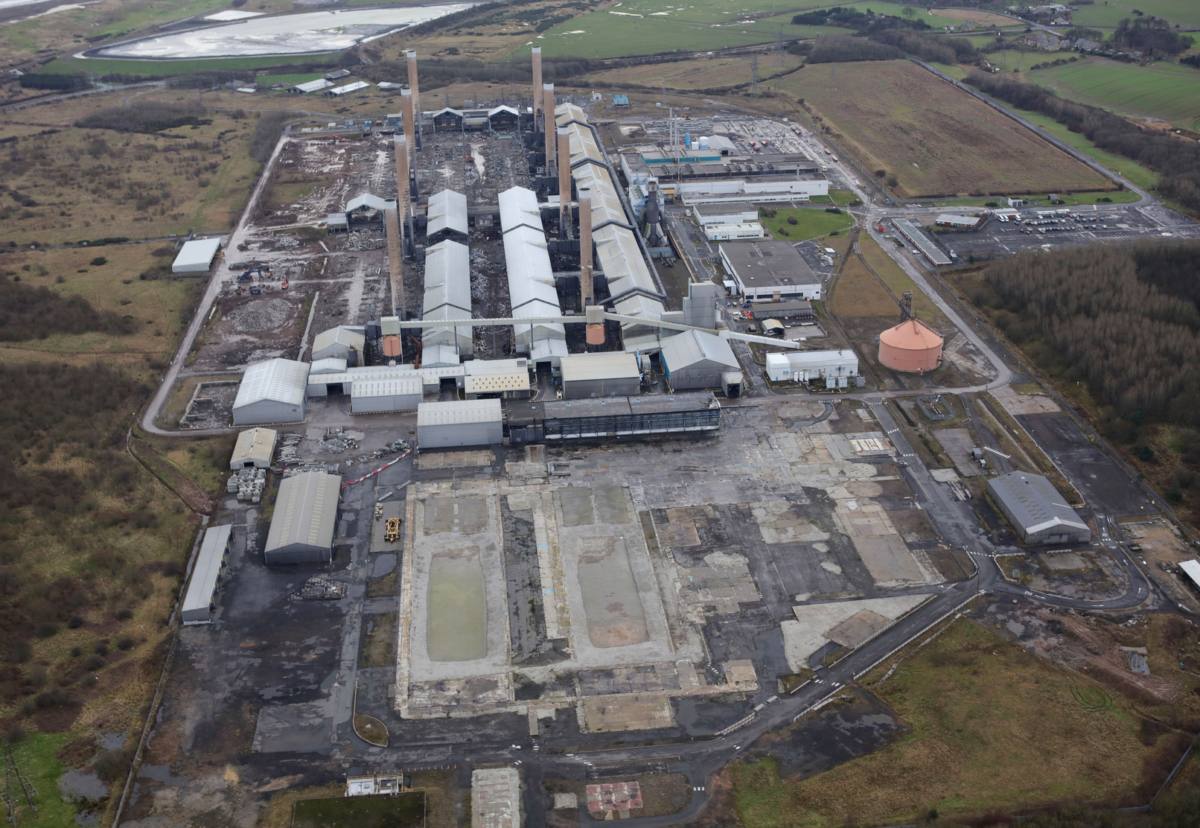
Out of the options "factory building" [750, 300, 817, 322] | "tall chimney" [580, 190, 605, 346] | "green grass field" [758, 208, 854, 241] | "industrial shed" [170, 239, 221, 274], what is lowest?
"green grass field" [758, 208, 854, 241]

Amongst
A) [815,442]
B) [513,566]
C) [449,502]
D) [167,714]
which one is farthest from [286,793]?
[815,442]

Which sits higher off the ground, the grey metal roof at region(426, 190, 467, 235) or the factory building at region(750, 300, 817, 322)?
the grey metal roof at region(426, 190, 467, 235)

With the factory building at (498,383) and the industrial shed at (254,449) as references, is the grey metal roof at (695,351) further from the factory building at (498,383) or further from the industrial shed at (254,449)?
the industrial shed at (254,449)

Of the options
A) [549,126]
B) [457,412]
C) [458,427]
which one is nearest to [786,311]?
[457,412]

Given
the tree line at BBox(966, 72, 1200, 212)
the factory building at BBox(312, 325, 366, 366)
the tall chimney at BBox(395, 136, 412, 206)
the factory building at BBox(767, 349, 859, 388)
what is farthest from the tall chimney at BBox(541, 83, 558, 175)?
the tree line at BBox(966, 72, 1200, 212)

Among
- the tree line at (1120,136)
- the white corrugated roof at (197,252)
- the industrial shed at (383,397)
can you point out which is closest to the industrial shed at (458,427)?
the industrial shed at (383,397)

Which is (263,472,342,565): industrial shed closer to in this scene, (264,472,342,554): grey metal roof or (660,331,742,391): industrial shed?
(264,472,342,554): grey metal roof

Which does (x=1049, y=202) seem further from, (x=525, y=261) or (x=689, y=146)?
(x=525, y=261)

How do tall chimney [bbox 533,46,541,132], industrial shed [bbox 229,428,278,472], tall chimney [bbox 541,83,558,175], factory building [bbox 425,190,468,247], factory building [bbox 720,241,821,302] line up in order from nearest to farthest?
1. industrial shed [bbox 229,428,278,472]
2. factory building [bbox 720,241,821,302]
3. factory building [bbox 425,190,468,247]
4. tall chimney [bbox 541,83,558,175]
5. tall chimney [bbox 533,46,541,132]
